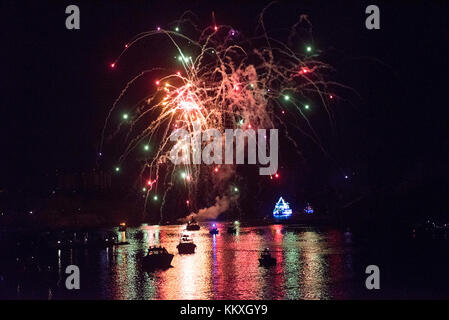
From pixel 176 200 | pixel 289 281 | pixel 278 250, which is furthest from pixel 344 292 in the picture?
pixel 176 200

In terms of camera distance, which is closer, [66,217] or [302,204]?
[66,217]

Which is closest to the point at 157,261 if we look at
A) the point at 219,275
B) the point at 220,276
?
the point at 219,275

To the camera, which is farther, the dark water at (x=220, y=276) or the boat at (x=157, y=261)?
the boat at (x=157, y=261)

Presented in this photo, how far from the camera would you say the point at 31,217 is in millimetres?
120438

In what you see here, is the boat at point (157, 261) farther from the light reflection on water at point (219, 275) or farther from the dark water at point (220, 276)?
the light reflection on water at point (219, 275)

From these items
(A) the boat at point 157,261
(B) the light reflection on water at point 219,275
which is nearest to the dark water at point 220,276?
(B) the light reflection on water at point 219,275

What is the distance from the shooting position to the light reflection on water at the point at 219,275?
122 ft

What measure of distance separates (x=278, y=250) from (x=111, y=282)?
1004 inches

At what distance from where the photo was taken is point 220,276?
43906 millimetres

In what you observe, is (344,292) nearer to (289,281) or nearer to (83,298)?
(289,281)

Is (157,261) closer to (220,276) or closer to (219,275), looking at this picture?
(219,275)

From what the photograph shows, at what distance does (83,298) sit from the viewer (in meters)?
36.2
